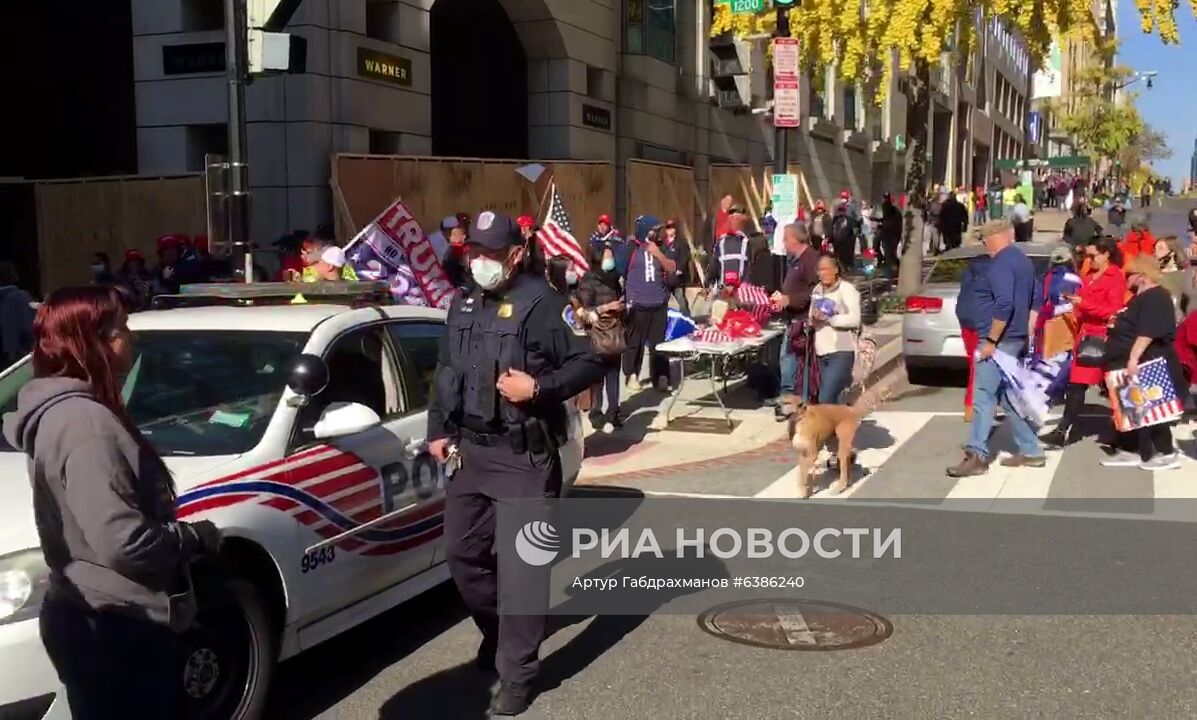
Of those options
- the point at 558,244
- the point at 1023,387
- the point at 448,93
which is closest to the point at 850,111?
the point at 448,93

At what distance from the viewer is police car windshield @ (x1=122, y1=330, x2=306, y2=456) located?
4.65 metres

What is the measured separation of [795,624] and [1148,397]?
4.52m

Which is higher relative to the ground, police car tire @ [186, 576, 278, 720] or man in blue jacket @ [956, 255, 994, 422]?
man in blue jacket @ [956, 255, 994, 422]

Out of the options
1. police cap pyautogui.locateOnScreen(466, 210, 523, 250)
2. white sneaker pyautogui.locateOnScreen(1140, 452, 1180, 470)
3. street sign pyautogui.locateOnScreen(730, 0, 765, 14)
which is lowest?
white sneaker pyautogui.locateOnScreen(1140, 452, 1180, 470)

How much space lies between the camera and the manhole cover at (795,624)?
5395 mm

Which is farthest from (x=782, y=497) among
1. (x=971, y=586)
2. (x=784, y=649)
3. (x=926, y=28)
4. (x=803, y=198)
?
(x=803, y=198)

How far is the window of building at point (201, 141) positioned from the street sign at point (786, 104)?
285 inches

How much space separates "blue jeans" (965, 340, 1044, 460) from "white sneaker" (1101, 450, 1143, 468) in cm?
56

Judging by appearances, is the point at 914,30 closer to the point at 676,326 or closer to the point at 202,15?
the point at 676,326

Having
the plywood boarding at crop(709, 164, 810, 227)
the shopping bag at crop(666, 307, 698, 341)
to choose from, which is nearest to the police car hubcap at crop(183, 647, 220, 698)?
the shopping bag at crop(666, 307, 698, 341)

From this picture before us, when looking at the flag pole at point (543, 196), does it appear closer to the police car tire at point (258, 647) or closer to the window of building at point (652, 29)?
the window of building at point (652, 29)

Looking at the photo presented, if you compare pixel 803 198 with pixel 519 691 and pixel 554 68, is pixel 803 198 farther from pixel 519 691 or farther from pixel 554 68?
pixel 519 691

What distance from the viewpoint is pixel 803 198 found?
93.2 ft

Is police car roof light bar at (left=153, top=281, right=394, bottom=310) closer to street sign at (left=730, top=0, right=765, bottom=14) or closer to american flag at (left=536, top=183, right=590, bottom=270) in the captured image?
american flag at (left=536, top=183, right=590, bottom=270)
